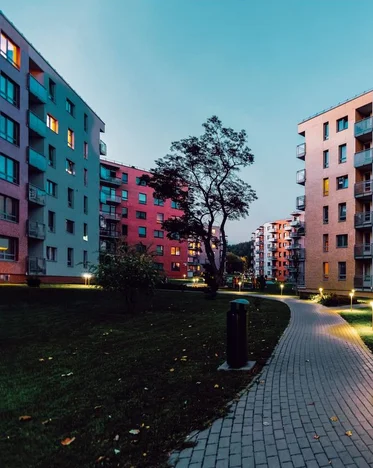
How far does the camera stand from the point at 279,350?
8102 millimetres

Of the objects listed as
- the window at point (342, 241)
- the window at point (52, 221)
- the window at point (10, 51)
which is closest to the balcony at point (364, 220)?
the window at point (342, 241)

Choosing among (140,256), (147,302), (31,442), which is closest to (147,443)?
(31,442)

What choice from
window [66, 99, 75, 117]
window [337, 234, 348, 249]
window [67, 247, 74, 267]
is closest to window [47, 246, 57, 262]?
window [67, 247, 74, 267]

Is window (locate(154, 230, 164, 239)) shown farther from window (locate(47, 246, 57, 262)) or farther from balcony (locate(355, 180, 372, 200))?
balcony (locate(355, 180, 372, 200))

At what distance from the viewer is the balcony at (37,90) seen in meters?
27.4

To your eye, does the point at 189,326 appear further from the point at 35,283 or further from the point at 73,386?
the point at 35,283

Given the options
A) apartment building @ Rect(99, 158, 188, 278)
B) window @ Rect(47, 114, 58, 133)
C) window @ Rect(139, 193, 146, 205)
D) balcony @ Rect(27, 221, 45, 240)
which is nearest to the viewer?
balcony @ Rect(27, 221, 45, 240)

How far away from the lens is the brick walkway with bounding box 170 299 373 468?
11.1ft

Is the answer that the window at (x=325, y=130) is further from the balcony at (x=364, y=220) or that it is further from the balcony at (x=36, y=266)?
the balcony at (x=36, y=266)

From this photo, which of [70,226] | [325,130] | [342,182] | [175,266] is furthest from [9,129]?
[175,266]

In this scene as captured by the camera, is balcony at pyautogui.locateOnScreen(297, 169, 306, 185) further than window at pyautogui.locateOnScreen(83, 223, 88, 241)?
No

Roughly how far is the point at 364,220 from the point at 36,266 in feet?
86.1

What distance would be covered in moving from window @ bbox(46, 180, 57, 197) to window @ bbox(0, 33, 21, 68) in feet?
29.8

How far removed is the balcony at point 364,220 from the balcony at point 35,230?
83.7 ft
